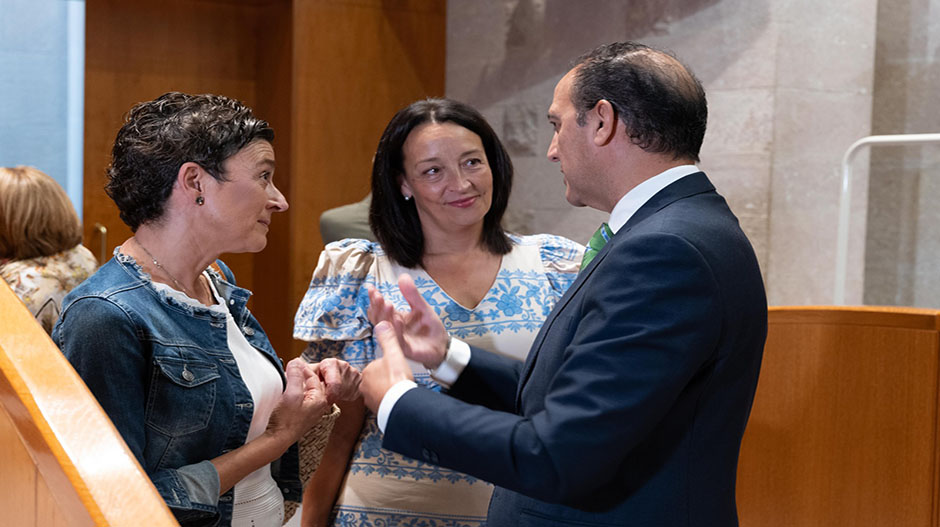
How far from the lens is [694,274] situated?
127 cm

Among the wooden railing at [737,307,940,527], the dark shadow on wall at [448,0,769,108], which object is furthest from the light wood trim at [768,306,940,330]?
the dark shadow on wall at [448,0,769,108]

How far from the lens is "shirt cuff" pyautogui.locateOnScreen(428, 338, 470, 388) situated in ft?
5.91

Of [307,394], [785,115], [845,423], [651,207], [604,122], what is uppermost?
[785,115]

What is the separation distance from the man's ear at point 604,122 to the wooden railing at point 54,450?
2.70 feet

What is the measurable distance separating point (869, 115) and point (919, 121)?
267mm

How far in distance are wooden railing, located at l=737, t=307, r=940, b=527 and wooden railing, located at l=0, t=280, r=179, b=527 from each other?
183 cm

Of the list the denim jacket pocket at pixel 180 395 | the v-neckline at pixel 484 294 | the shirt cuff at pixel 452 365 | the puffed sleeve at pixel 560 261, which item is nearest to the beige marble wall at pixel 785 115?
the puffed sleeve at pixel 560 261

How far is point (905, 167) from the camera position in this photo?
4039mm

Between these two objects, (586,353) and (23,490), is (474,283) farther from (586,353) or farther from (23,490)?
(23,490)

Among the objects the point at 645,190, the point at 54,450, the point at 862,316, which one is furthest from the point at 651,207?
the point at 862,316

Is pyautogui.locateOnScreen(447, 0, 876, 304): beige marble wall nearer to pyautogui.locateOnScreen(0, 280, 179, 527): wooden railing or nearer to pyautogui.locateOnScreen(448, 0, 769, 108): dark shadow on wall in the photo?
pyautogui.locateOnScreen(448, 0, 769, 108): dark shadow on wall

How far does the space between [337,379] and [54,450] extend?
0.89 m

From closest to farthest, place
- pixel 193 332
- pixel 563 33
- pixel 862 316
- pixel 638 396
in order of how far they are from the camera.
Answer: pixel 638 396
pixel 193 332
pixel 862 316
pixel 563 33

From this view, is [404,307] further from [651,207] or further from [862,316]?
[862,316]
